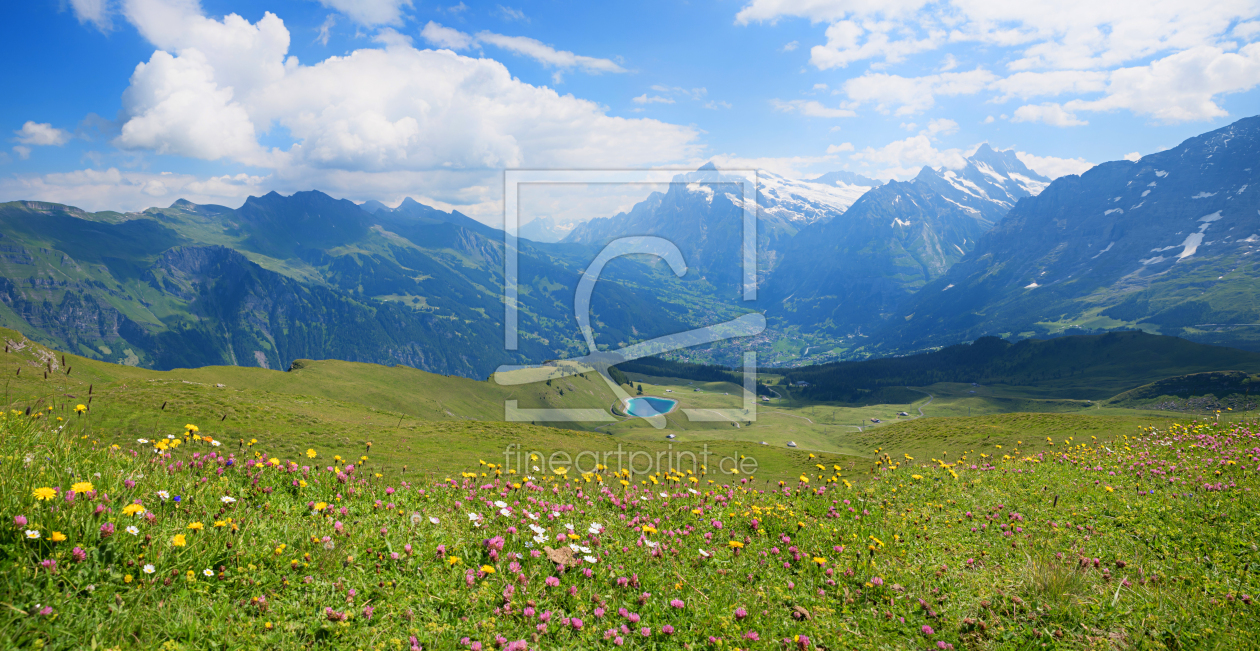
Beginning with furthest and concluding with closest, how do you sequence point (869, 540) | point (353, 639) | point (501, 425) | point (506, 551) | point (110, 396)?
point (501, 425) → point (110, 396) → point (869, 540) → point (506, 551) → point (353, 639)

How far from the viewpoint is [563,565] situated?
7043mm

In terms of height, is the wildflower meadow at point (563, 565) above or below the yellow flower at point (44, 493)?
below

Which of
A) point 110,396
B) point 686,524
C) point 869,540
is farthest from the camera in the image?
point 110,396

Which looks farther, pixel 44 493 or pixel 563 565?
pixel 563 565

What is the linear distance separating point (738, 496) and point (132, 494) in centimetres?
1021

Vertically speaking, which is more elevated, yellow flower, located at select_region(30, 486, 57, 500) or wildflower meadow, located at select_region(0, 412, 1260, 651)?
yellow flower, located at select_region(30, 486, 57, 500)

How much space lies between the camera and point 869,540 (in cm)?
883

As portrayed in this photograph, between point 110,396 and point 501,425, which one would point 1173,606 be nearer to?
point 110,396

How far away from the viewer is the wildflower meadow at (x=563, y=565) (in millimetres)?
5109

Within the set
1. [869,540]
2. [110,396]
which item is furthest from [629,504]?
[110,396]

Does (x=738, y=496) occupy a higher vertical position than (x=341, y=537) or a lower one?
lower

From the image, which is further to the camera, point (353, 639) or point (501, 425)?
point (501, 425)

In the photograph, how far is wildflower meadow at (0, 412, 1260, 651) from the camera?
5109 mm

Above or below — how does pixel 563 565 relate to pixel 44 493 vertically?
below
